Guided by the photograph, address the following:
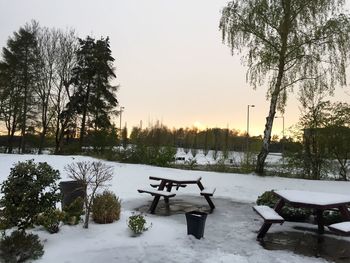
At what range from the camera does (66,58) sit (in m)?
30.1

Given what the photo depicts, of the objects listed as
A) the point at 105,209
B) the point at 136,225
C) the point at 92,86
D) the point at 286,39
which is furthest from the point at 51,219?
the point at 92,86

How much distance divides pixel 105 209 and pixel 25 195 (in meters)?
1.61

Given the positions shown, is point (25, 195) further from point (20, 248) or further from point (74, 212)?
point (74, 212)

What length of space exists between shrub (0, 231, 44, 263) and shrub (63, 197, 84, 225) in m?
1.03

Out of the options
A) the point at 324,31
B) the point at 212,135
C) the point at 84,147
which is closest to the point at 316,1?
the point at 324,31

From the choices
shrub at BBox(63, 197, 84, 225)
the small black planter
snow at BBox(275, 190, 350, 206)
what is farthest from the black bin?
the small black planter

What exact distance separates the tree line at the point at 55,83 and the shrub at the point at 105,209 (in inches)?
879

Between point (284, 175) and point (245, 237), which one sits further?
point (284, 175)

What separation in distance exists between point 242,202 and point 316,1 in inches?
328

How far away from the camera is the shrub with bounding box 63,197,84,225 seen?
20.6 ft

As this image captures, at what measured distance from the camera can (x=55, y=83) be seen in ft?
98.8

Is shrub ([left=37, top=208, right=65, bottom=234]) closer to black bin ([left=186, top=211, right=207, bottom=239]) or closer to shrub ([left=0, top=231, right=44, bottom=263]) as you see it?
shrub ([left=0, top=231, right=44, bottom=263])

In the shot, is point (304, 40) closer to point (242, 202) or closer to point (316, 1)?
point (316, 1)

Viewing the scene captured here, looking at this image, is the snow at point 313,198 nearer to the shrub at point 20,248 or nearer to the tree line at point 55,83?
the shrub at point 20,248
